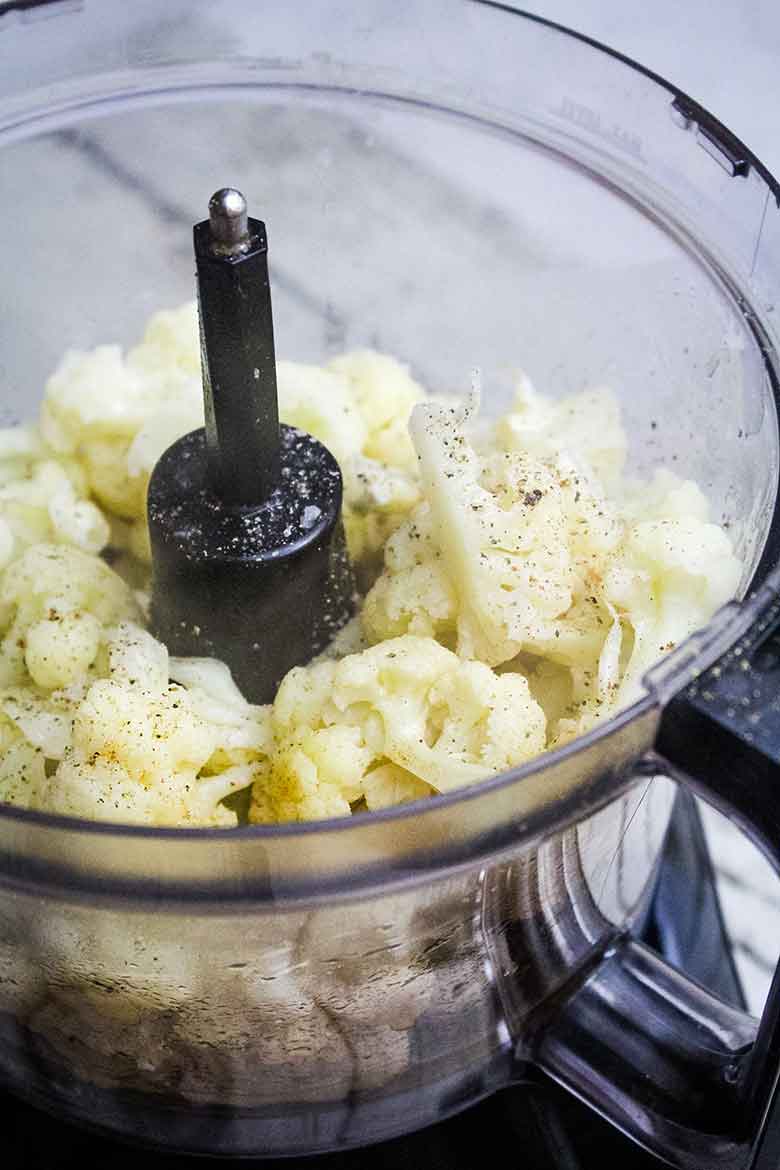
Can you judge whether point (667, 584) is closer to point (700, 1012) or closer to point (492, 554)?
point (492, 554)

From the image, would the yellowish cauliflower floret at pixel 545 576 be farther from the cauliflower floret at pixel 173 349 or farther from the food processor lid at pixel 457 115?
the cauliflower floret at pixel 173 349

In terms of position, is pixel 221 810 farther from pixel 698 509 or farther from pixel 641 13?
pixel 641 13

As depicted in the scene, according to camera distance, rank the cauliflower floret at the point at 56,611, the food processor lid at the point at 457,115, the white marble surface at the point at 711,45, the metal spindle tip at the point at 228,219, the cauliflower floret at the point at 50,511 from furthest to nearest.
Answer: the white marble surface at the point at 711,45, the cauliflower floret at the point at 50,511, the cauliflower floret at the point at 56,611, the metal spindle tip at the point at 228,219, the food processor lid at the point at 457,115

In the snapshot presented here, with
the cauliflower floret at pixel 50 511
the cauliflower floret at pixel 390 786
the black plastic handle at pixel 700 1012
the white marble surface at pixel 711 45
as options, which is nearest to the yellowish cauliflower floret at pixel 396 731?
the cauliflower floret at pixel 390 786

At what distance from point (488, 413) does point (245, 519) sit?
0.37m

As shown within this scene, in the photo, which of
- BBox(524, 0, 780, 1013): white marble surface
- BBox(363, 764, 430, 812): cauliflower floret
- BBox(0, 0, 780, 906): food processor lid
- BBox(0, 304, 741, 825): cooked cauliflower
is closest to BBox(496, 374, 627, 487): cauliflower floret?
BBox(0, 304, 741, 825): cooked cauliflower

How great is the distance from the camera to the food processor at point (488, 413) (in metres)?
0.54

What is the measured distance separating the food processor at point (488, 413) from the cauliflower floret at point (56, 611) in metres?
0.16

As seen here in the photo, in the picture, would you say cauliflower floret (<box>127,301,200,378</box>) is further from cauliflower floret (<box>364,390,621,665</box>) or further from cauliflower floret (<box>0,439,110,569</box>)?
cauliflower floret (<box>364,390,621,665</box>)

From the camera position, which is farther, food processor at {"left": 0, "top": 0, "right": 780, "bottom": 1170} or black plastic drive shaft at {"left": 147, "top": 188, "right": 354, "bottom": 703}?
black plastic drive shaft at {"left": 147, "top": 188, "right": 354, "bottom": 703}

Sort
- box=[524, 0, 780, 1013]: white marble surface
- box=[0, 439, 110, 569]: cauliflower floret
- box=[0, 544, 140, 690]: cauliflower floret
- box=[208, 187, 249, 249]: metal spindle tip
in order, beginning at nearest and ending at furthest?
1. box=[208, 187, 249, 249]: metal spindle tip
2. box=[0, 544, 140, 690]: cauliflower floret
3. box=[0, 439, 110, 569]: cauliflower floret
4. box=[524, 0, 780, 1013]: white marble surface

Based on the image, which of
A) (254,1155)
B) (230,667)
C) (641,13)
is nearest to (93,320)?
(230,667)

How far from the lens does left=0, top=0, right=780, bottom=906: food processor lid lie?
0.52 metres

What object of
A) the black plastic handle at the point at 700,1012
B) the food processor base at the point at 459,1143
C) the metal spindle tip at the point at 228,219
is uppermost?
the metal spindle tip at the point at 228,219
